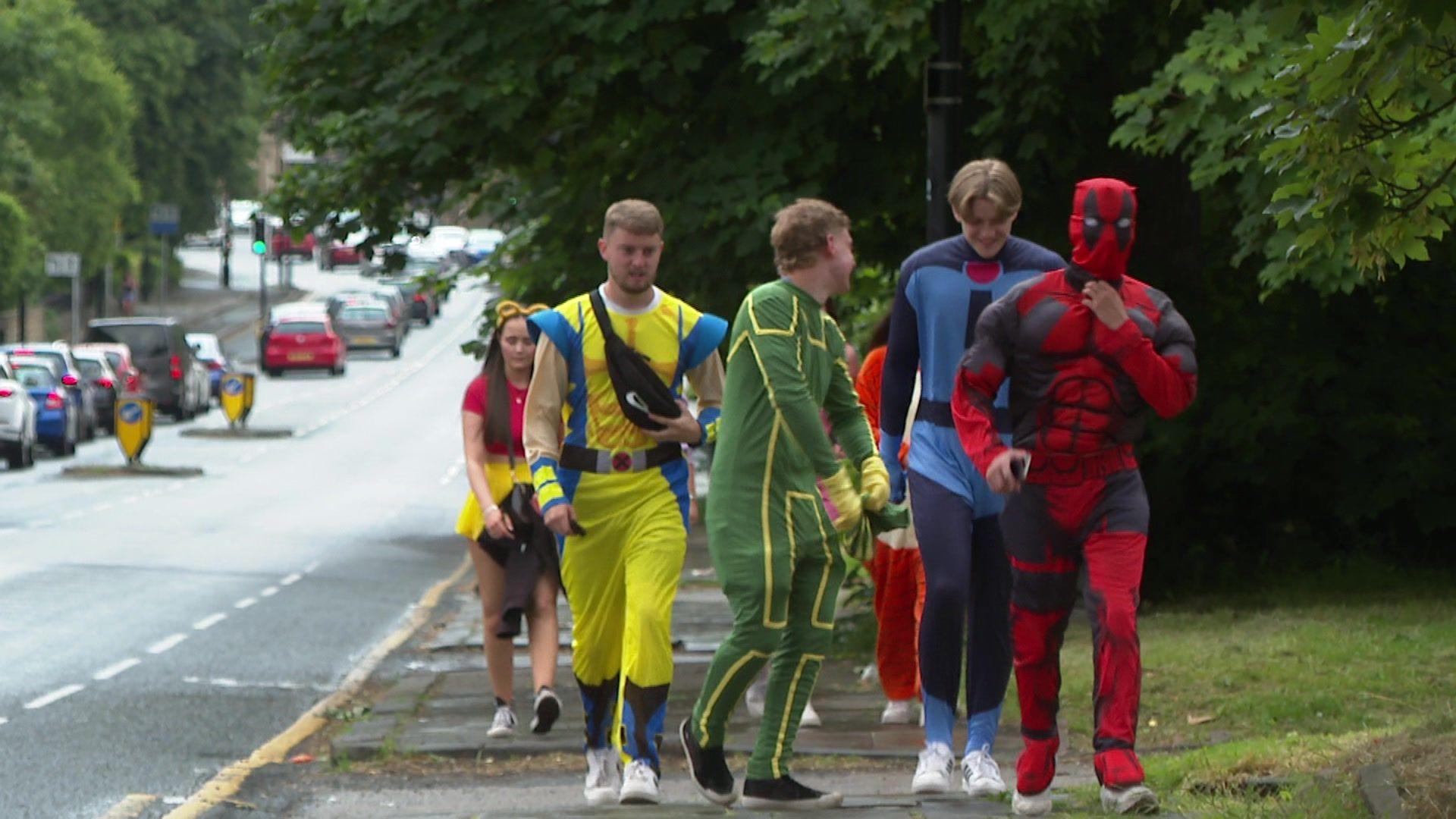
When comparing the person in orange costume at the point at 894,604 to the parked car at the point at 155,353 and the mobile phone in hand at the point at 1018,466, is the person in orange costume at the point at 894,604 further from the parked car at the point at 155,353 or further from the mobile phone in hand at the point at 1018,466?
the parked car at the point at 155,353

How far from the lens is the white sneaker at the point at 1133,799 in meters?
6.53

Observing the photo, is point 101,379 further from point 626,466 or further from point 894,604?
point 626,466

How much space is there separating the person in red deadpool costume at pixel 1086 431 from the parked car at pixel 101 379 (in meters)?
38.0

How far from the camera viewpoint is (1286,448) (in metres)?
15.1

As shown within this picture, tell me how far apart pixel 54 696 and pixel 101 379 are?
3287 centimetres

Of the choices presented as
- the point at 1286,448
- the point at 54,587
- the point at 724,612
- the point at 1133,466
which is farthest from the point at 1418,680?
the point at 54,587

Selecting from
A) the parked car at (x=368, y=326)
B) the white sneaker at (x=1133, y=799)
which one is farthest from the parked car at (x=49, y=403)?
the parked car at (x=368, y=326)

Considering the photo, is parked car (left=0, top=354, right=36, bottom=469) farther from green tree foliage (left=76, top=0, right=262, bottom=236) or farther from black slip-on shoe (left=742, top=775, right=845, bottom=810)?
green tree foliage (left=76, top=0, right=262, bottom=236)

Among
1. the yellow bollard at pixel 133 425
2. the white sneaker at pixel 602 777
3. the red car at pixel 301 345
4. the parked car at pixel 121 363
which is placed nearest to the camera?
the white sneaker at pixel 602 777

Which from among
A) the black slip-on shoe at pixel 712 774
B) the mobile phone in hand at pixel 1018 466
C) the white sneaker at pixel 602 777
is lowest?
the white sneaker at pixel 602 777

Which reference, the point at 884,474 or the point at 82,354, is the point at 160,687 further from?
the point at 82,354

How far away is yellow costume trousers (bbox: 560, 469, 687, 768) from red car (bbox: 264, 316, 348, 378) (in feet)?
183

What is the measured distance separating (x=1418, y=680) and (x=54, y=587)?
1064cm

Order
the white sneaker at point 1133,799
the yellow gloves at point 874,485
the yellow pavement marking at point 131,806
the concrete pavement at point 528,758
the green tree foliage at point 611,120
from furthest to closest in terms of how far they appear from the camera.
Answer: the green tree foliage at point 611,120, the yellow pavement marking at point 131,806, the concrete pavement at point 528,758, the yellow gloves at point 874,485, the white sneaker at point 1133,799
